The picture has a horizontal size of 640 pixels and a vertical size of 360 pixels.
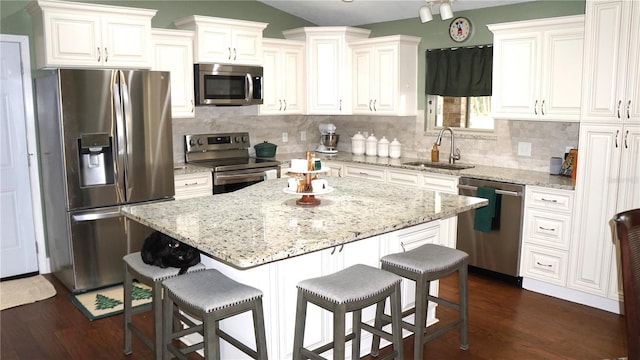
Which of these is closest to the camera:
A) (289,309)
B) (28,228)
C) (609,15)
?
(289,309)

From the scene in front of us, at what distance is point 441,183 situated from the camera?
4840mm

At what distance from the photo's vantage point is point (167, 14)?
530 cm

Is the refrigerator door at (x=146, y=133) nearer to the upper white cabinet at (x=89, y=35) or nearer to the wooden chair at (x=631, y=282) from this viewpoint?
the upper white cabinet at (x=89, y=35)

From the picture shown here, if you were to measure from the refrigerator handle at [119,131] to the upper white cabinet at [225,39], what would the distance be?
1055 millimetres

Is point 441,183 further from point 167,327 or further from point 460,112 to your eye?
point 167,327

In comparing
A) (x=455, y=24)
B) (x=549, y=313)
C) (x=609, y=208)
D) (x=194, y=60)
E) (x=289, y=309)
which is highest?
(x=455, y=24)

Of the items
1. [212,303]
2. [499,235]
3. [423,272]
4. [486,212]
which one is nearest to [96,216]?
[212,303]

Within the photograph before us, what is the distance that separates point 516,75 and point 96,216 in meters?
3.67

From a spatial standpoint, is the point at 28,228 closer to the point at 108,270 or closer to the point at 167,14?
the point at 108,270

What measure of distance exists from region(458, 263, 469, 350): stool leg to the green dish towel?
1.40 metres

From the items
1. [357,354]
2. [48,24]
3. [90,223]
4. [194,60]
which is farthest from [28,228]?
[357,354]

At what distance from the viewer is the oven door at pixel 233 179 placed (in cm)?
509

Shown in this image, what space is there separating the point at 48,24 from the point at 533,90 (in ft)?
12.8

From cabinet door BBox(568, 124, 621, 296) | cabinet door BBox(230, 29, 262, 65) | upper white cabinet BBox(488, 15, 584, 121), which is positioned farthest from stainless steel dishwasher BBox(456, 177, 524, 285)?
cabinet door BBox(230, 29, 262, 65)
